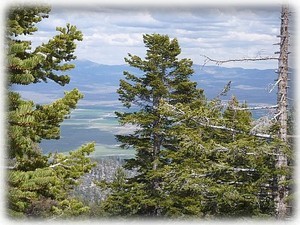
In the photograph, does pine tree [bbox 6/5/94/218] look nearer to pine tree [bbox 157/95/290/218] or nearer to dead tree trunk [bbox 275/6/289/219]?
pine tree [bbox 157/95/290/218]

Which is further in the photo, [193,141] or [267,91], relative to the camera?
[193,141]

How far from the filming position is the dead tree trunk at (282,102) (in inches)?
438

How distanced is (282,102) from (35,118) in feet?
19.2

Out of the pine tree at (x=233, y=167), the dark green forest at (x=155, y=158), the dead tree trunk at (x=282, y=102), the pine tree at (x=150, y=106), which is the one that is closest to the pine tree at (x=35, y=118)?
the dark green forest at (x=155, y=158)

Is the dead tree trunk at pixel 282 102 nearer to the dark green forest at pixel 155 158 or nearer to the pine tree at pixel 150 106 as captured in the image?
the dark green forest at pixel 155 158

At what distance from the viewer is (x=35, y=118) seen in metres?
8.09

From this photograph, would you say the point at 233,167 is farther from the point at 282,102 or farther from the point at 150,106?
the point at 150,106

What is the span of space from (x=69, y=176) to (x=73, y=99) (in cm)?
184

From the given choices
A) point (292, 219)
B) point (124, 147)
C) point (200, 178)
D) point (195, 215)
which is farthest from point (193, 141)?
point (124, 147)

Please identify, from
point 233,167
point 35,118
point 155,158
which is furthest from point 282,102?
point 155,158

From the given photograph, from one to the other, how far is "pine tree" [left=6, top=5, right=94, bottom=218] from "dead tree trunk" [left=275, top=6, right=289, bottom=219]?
14.5ft

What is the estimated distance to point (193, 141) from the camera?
11852mm

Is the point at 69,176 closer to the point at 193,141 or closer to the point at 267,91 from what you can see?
the point at 193,141

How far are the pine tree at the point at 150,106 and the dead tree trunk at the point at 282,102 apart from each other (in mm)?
9314
